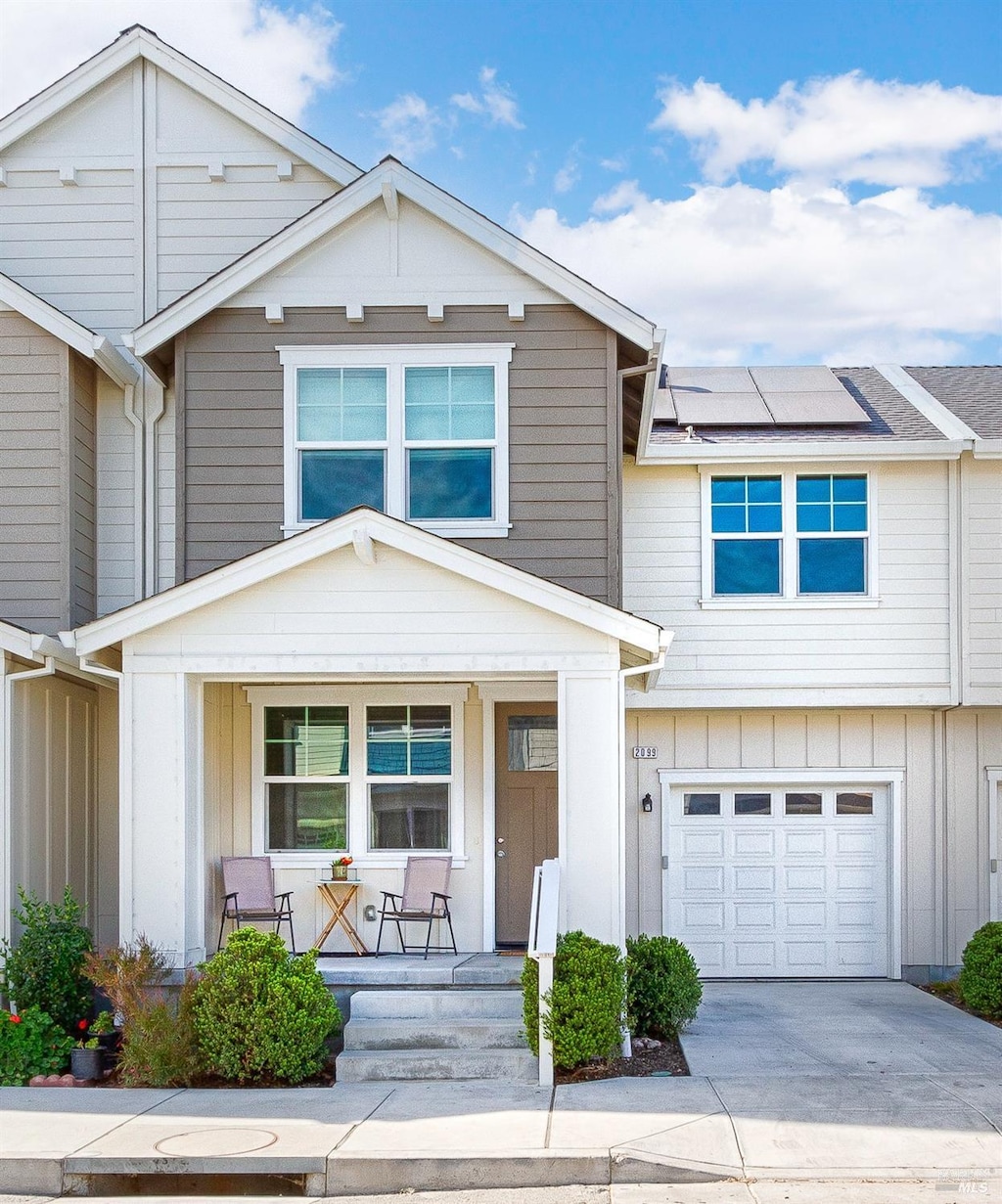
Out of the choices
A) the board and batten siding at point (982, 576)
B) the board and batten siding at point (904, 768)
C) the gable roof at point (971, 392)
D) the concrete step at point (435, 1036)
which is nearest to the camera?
the concrete step at point (435, 1036)

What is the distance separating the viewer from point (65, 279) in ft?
42.6

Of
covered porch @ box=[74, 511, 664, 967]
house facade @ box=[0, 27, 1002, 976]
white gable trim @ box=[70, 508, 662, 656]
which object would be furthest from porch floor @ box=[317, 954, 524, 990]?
white gable trim @ box=[70, 508, 662, 656]

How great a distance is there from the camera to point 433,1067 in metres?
9.24

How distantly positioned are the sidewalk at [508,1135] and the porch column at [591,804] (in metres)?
1.32

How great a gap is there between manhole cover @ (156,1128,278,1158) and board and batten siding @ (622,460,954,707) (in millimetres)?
6960

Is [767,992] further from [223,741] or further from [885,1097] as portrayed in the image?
[223,741]

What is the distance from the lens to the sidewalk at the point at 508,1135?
7.24 meters

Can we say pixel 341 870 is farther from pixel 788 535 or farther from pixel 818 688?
pixel 788 535

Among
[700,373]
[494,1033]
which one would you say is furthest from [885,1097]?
[700,373]

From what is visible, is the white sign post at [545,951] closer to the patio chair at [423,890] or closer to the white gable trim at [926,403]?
the patio chair at [423,890]

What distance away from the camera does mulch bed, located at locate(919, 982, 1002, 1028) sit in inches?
462

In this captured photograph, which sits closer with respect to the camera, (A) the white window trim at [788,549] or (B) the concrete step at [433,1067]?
(B) the concrete step at [433,1067]

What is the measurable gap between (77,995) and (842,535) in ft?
27.6

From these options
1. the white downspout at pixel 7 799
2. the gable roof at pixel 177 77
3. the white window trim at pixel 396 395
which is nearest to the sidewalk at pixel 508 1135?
the white downspout at pixel 7 799
